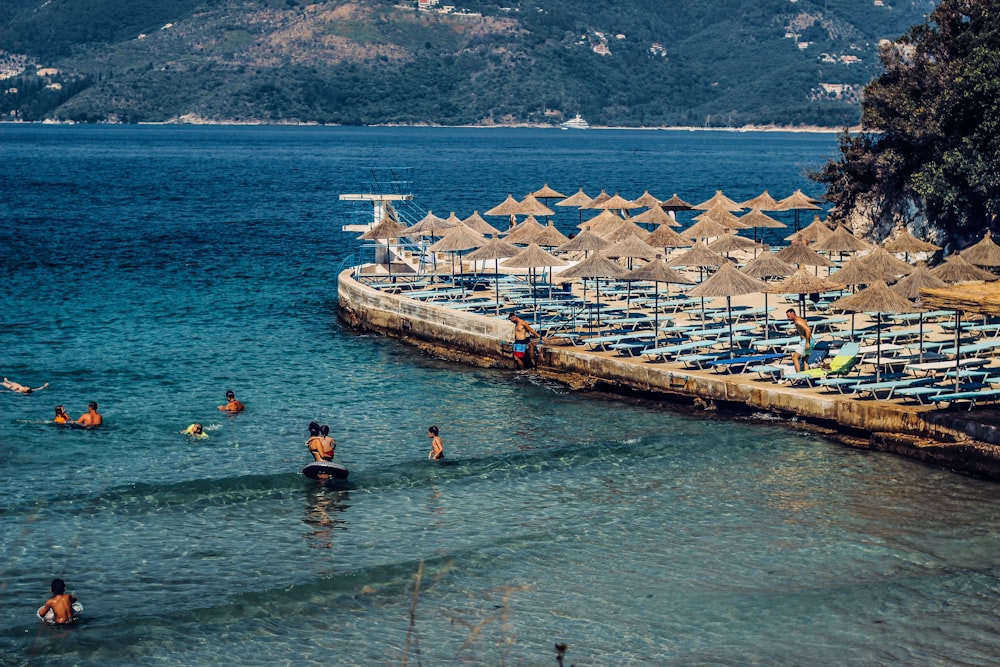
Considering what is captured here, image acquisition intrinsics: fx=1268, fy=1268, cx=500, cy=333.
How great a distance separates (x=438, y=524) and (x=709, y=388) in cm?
820

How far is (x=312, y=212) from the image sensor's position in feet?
272

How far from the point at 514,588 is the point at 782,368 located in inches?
414

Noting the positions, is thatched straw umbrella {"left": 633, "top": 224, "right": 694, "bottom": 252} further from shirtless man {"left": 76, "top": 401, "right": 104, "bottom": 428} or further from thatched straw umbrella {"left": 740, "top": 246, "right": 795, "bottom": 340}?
shirtless man {"left": 76, "top": 401, "right": 104, "bottom": 428}

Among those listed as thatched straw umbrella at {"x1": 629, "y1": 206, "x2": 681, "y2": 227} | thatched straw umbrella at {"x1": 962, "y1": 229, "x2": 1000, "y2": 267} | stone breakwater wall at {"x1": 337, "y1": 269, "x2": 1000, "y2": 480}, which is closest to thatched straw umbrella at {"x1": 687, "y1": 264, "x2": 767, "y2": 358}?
stone breakwater wall at {"x1": 337, "y1": 269, "x2": 1000, "y2": 480}

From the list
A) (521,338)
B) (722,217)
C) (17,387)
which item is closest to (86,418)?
(17,387)

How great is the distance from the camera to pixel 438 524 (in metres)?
20.1

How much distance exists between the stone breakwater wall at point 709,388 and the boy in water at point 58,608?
1394 cm

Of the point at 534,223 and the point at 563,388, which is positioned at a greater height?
the point at 534,223

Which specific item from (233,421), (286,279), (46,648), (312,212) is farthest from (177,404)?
(312,212)

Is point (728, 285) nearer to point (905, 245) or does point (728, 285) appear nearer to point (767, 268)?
point (767, 268)

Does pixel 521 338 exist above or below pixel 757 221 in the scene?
below

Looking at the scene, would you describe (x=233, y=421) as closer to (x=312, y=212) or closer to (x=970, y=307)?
(x=970, y=307)

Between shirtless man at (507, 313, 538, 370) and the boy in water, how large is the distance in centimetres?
1522

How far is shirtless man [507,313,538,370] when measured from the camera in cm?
3002
